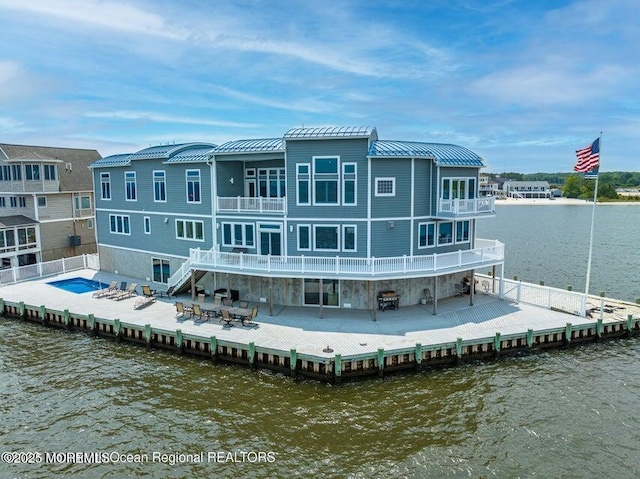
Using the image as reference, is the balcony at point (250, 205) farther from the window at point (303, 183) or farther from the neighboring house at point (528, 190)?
the neighboring house at point (528, 190)

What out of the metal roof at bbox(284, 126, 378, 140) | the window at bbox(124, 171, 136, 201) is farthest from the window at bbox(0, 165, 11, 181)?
the metal roof at bbox(284, 126, 378, 140)

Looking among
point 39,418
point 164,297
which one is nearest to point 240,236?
point 164,297

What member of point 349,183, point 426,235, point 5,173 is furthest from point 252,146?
point 5,173

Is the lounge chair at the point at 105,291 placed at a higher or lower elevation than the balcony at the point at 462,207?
lower

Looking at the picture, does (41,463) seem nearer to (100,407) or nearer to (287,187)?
(100,407)

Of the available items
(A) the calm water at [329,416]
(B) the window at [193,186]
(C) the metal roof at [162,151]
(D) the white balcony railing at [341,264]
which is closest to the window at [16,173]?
(C) the metal roof at [162,151]

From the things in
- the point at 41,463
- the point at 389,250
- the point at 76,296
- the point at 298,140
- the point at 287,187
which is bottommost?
the point at 41,463
